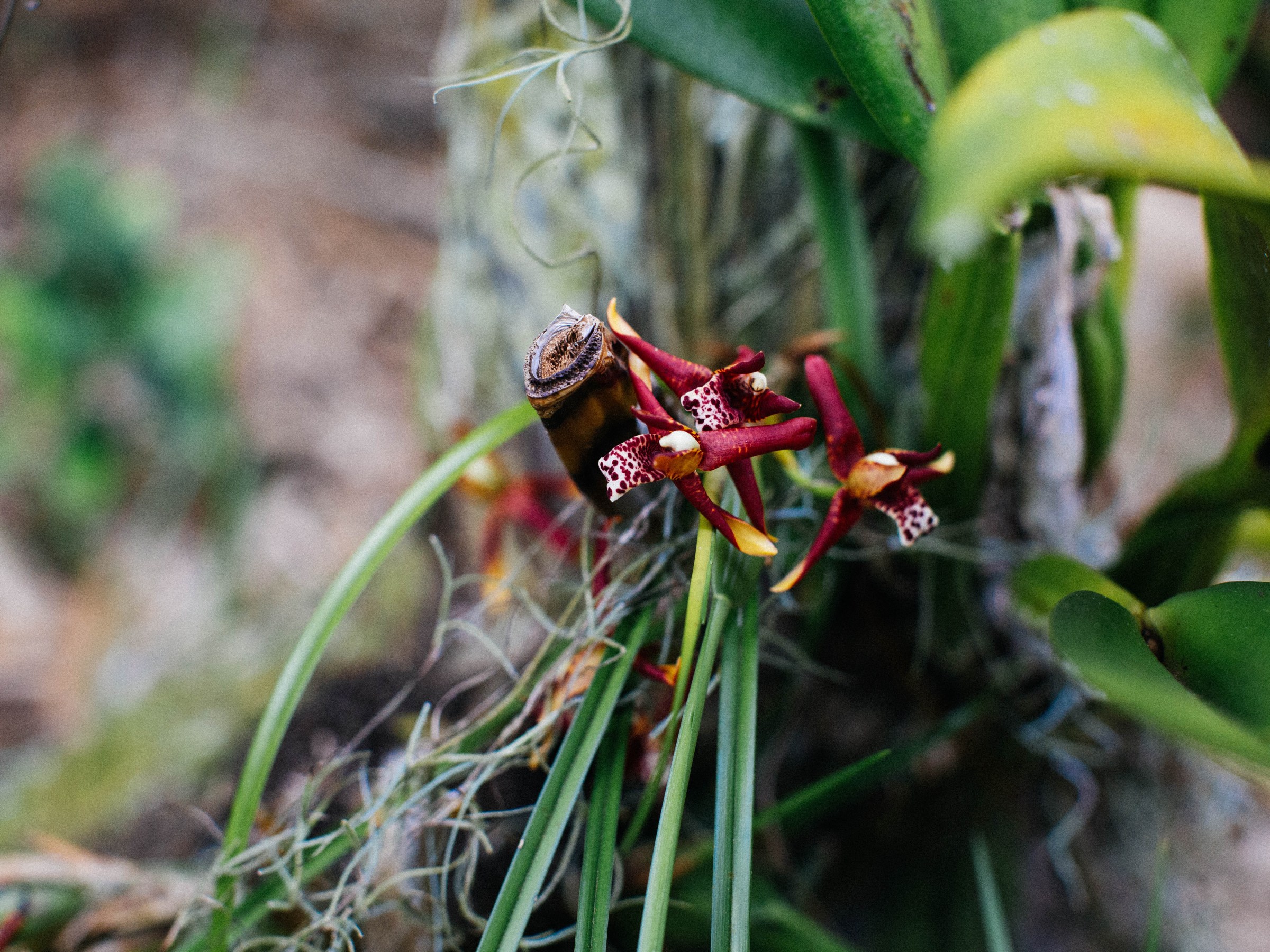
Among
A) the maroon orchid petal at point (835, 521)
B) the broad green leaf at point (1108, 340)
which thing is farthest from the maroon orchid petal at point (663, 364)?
the broad green leaf at point (1108, 340)

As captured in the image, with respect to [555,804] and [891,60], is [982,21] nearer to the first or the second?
[891,60]

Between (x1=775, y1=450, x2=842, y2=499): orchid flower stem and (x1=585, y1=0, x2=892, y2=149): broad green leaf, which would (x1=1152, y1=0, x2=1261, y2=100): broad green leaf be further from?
(x1=775, y1=450, x2=842, y2=499): orchid flower stem

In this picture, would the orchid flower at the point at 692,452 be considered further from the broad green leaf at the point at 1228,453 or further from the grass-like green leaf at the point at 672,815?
the broad green leaf at the point at 1228,453

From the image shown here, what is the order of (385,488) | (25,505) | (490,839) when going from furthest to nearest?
1. (25,505)
2. (385,488)
3. (490,839)

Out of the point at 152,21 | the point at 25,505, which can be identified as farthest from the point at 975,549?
the point at 152,21

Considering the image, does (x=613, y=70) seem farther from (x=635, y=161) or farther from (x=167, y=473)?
(x=167, y=473)

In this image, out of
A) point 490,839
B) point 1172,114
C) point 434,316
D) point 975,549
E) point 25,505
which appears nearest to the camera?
point 1172,114

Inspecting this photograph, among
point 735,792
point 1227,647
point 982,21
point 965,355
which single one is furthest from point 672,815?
point 982,21
